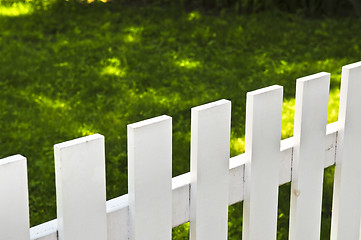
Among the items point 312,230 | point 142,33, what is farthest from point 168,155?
point 142,33

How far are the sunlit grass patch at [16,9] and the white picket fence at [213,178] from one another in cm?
571

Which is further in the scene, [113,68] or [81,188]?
[113,68]

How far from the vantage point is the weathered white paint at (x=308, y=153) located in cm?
185

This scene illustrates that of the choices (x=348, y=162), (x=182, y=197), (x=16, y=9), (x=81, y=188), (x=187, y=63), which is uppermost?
(x=81, y=188)

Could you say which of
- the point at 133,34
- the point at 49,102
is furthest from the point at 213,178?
the point at 133,34

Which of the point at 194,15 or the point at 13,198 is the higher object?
the point at 13,198

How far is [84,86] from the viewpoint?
5.01 metres

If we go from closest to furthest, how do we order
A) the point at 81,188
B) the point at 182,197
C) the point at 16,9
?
the point at 81,188 → the point at 182,197 → the point at 16,9

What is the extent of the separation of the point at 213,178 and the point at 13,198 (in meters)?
0.55

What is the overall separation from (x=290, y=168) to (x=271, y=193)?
11 centimetres

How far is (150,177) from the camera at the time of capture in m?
1.53

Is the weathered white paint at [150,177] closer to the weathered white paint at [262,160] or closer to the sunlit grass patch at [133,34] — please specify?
the weathered white paint at [262,160]

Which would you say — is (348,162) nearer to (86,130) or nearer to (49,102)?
(86,130)

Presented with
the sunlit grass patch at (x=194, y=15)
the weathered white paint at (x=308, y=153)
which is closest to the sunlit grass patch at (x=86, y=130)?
the weathered white paint at (x=308, y=153)
